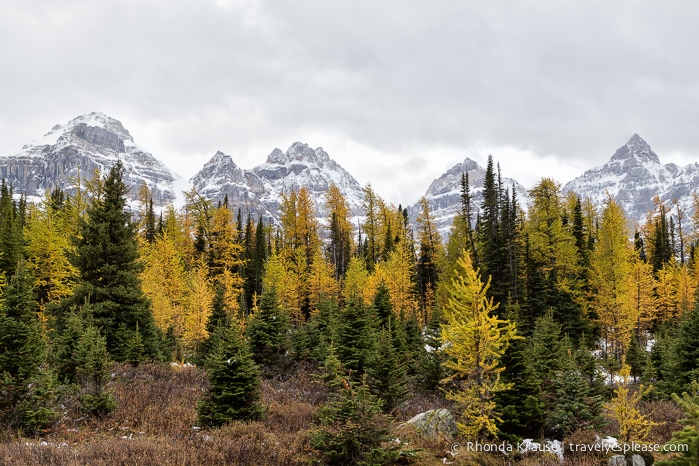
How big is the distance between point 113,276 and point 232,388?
38.9 feet

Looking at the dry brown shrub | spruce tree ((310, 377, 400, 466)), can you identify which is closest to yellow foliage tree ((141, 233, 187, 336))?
spruce tree ((310, 377, 400, 466))

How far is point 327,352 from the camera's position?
19.6 metres

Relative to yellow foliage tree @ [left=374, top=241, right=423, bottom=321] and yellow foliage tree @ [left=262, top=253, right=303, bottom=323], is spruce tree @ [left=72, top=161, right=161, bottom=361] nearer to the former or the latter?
yellow foliage tree @ [left=262, top=253, right=303, bottom=323]

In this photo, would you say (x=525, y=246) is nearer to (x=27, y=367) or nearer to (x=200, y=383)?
(x=200, y=383)

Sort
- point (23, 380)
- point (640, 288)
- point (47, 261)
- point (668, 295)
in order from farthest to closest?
point (668, 295), point (640, 288), point (47, 261), point (23, 380)

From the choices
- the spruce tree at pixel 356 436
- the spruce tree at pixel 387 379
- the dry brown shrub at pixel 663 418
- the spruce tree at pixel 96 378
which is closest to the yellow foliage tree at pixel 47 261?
the spruce tree at pixel 96 378

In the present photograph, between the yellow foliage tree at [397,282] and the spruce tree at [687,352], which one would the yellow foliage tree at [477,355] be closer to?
the spruce tree at [687,352]

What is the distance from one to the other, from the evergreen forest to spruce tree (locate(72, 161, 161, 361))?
3.5 inches

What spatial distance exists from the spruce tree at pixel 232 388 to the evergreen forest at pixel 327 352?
6 cm

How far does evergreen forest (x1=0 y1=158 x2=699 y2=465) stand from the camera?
30.7ft

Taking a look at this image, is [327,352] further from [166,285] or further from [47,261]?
[47,261]

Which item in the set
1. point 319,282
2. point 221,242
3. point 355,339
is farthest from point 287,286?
point 355,339

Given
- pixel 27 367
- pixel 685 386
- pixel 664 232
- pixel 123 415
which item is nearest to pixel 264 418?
pixel 123 415

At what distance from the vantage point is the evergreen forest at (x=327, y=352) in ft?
30.7
